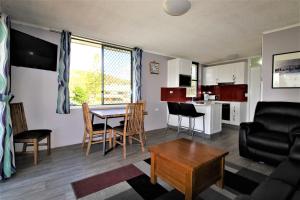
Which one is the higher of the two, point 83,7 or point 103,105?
point 83,7

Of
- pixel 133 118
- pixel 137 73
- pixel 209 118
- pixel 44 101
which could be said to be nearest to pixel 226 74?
pixel 209 118

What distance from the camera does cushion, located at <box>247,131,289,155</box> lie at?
2.18 m

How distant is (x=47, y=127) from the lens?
3.10m

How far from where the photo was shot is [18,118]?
8.58 ft

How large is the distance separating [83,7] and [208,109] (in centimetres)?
338

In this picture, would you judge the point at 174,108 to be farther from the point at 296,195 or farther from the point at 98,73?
the point at 296,195

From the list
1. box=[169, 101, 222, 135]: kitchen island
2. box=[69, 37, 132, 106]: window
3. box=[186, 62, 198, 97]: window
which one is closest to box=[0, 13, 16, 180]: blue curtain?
box=[69, 37, 132, 106]: window

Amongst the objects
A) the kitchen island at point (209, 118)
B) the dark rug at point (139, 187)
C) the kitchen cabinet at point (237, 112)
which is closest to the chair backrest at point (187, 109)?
the kitchen island at point (209, 118)

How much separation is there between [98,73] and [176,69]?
7.90ft

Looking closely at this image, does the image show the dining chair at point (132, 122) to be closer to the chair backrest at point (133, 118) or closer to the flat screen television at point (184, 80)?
the chair backrest at point (133, 118)

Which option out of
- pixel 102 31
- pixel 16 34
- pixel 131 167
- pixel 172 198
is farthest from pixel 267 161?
pixel 16 34

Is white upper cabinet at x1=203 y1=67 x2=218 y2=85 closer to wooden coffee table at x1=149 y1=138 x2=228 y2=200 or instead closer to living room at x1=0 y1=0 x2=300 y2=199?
living room at x1=0 y1=0 x2=300 y2=199

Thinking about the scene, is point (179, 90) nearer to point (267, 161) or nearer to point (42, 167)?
point (267, 161)

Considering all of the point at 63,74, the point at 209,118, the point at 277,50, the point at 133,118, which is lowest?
the point at 209,118
